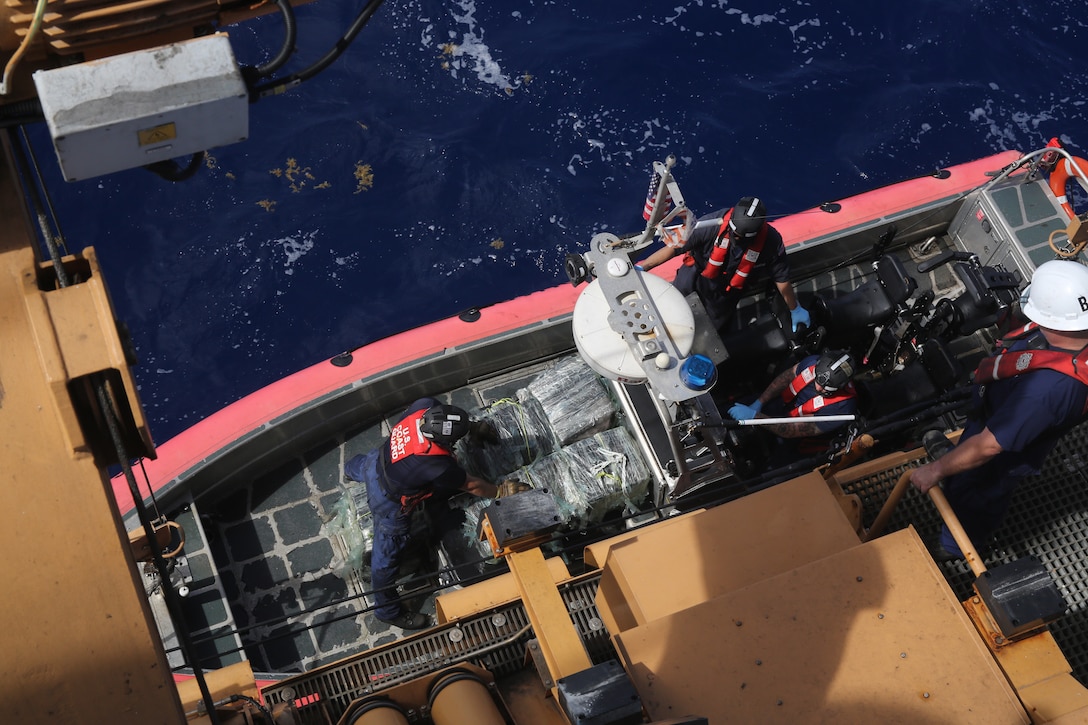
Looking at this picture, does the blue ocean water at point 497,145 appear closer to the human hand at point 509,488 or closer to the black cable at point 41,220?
the human hand at point 509,488

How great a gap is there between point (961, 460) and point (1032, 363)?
28.3 inches

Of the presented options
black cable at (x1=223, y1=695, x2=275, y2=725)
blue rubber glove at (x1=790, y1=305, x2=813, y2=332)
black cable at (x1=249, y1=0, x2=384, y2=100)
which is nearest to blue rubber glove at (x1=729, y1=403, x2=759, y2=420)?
blue rubber glove at (x1=790, y1=305, x2=813, y2=332)

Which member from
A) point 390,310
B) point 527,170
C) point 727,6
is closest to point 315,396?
point 390,310

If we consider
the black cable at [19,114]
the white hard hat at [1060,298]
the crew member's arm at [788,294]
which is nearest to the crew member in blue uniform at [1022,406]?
the white hard hat at [1060,298]

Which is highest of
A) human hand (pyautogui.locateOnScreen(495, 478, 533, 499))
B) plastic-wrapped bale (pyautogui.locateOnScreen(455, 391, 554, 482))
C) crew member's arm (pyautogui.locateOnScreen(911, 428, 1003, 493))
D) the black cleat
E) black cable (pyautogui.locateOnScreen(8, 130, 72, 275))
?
black cable (pyautogui.locateOnScreen(8, 130, 72, 275))

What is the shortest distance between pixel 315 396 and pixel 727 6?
26.3ft

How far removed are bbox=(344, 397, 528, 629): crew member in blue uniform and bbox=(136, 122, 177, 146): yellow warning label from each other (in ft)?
9.75

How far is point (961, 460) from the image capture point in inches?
206

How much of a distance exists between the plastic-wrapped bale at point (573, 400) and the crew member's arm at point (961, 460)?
258cm

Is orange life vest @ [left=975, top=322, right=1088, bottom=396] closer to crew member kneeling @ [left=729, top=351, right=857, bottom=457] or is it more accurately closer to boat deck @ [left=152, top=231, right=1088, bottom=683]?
crew member kneeling @ [left=729, top=351, right=857, bottom=457]

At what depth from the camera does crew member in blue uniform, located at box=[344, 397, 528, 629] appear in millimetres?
A: 6129

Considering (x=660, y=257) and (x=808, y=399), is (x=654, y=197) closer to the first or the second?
(x=660, y=257)

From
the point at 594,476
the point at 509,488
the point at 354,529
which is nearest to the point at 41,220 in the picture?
the point at 509,488

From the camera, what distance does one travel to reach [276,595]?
7.03 m
